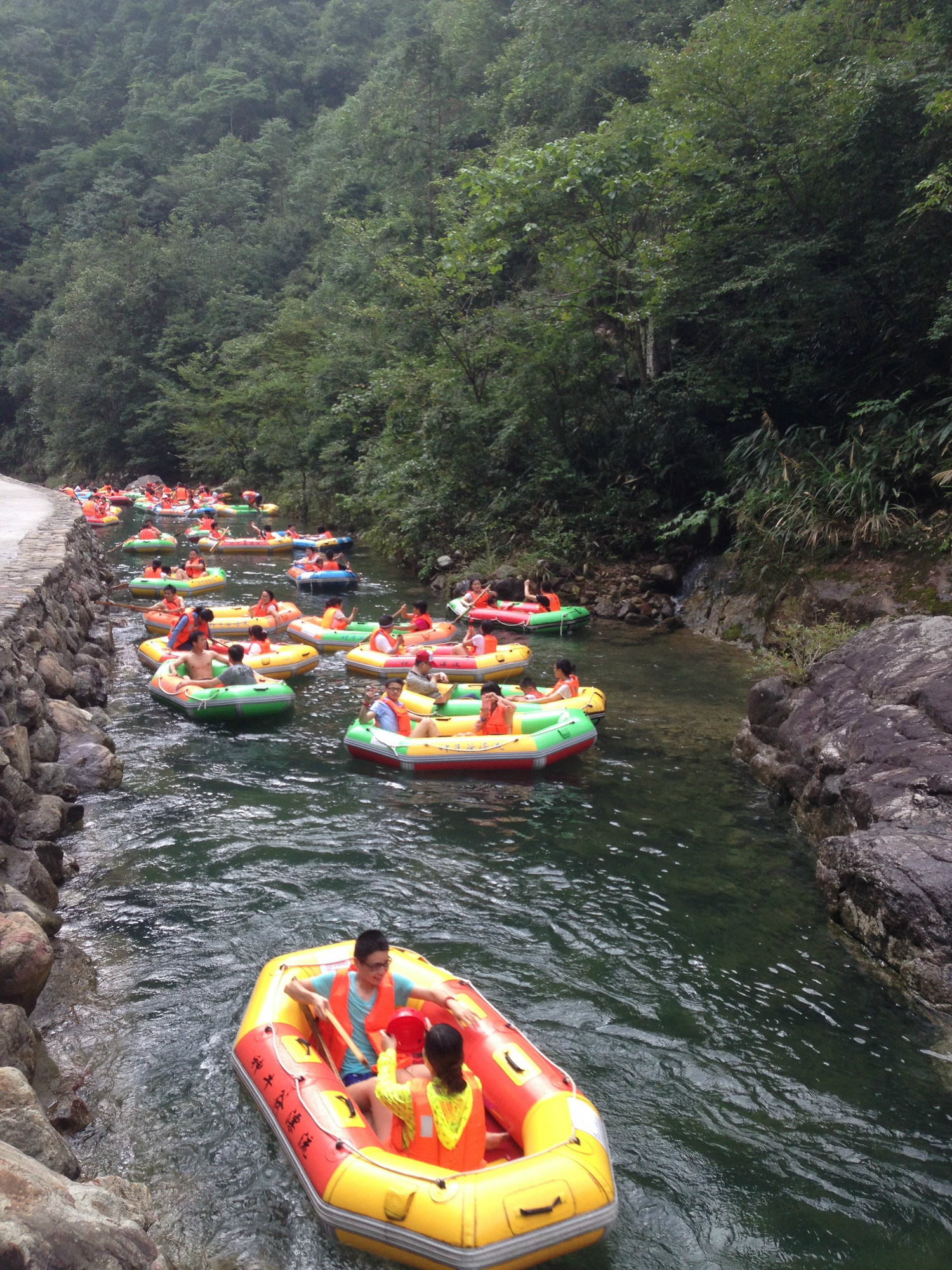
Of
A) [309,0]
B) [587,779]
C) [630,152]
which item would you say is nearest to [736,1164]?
[587,779]

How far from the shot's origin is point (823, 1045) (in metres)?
4.66

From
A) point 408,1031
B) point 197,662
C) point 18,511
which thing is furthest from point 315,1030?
point 18,511

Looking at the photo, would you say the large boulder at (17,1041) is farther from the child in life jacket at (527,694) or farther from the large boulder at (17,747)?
the child in life jacket at (527,694)

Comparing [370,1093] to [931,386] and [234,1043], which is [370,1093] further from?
[931,386]

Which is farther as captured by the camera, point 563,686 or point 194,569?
point 194,569

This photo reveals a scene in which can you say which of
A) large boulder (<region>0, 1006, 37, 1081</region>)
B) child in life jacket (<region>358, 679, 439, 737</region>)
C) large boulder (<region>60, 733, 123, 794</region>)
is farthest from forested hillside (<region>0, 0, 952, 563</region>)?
large boulder (<region>0, 1006, 37, 1081</region>)

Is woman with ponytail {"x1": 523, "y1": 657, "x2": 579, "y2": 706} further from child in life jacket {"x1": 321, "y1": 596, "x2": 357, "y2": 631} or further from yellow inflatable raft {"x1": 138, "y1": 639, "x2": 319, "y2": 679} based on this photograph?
child in life jacket {"x1": 321, "y1": 596, "x2": 357, "y2": 631}

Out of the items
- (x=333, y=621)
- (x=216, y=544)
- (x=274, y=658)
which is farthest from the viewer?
(x=216, y=544)

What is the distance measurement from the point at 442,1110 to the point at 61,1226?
146 centimetres

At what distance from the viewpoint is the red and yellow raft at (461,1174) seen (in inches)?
123

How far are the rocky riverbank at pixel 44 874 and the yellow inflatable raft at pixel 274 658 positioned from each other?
562 millimetres

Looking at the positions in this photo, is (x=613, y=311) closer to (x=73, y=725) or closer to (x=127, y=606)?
(x=127, y=606)

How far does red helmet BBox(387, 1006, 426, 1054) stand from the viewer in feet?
13.7

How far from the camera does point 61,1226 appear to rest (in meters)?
2.39
